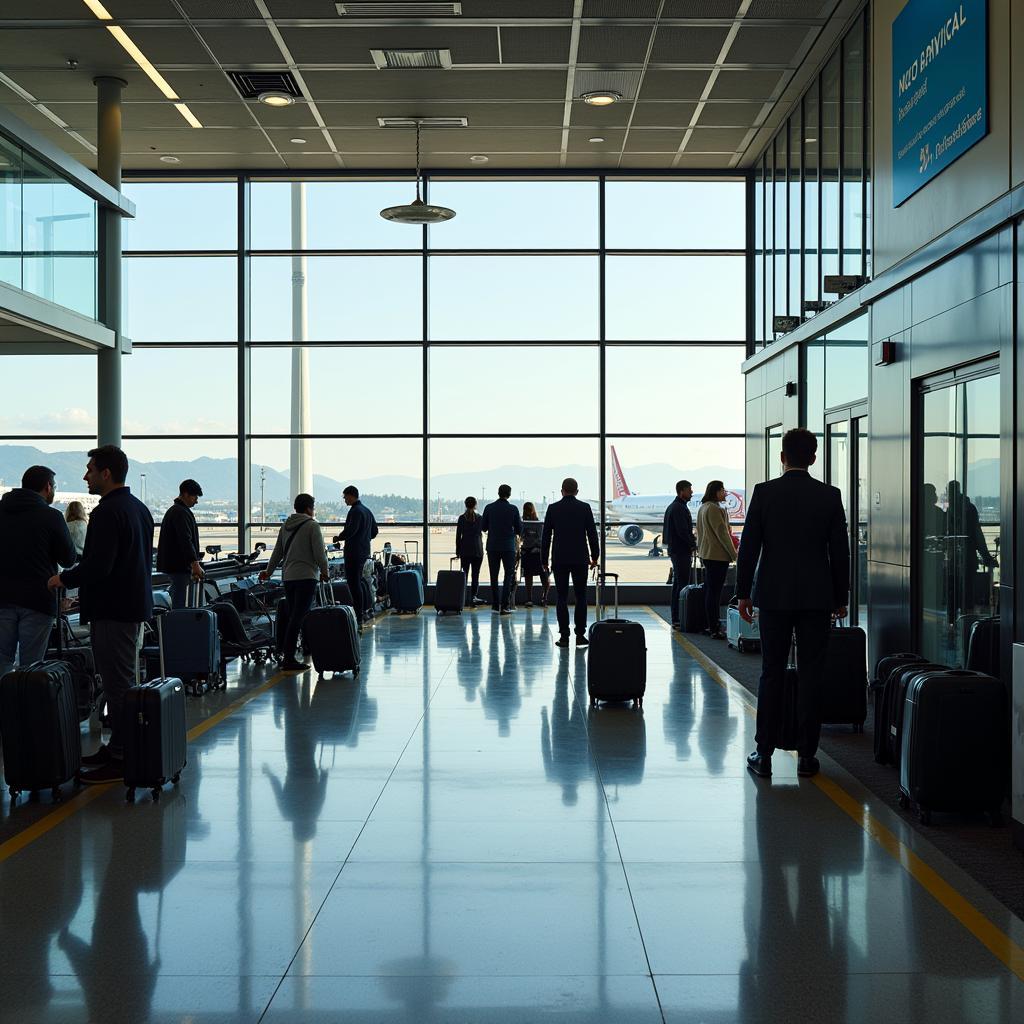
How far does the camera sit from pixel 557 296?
1903 centimetres

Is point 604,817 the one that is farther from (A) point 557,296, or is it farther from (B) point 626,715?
(A) point 557,296

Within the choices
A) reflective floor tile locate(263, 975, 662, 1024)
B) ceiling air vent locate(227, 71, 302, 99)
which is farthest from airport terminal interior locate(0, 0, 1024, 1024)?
ceiling air vent locate(227, 71, 302, 99)

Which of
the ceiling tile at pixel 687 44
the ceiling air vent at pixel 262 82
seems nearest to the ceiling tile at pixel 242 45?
the ceiling air vent at pixel 262 82

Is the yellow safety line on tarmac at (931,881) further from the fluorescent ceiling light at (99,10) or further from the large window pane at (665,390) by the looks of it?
the large window pane at (665,390)

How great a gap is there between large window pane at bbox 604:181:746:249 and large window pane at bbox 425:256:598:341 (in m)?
0.80

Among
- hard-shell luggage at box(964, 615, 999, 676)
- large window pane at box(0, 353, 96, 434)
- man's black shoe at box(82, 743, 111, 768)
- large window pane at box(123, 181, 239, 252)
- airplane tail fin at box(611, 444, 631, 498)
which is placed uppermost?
large window pane at box(123, 181, 239, 252)

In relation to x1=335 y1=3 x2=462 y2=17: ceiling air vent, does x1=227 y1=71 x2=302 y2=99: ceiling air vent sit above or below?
above

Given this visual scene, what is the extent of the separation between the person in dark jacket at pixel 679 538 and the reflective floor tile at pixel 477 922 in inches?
413

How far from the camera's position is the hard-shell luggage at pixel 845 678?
800 centimetres

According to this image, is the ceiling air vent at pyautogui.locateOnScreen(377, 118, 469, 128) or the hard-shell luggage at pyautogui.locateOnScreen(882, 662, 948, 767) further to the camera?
the ceiling air vent at pyautogui.locateOnScreen(377, 118, 469, 128)

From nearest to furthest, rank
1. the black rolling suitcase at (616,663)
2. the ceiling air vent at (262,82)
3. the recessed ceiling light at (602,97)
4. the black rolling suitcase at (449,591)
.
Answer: the black rolling suitcase at (616,663) → the ceiling air vent at (262,82) → the recessed ceiling light at (602,97) → the black rolling suitcase at (449,591)

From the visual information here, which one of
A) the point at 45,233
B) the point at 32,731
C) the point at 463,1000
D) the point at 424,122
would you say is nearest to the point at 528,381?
the point at 424,122

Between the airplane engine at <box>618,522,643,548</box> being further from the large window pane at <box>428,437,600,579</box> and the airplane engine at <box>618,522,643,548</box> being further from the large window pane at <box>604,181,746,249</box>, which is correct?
the large window pane at <box>604,181,746,249</box>

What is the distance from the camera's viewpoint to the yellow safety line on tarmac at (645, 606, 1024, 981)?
161 inches
